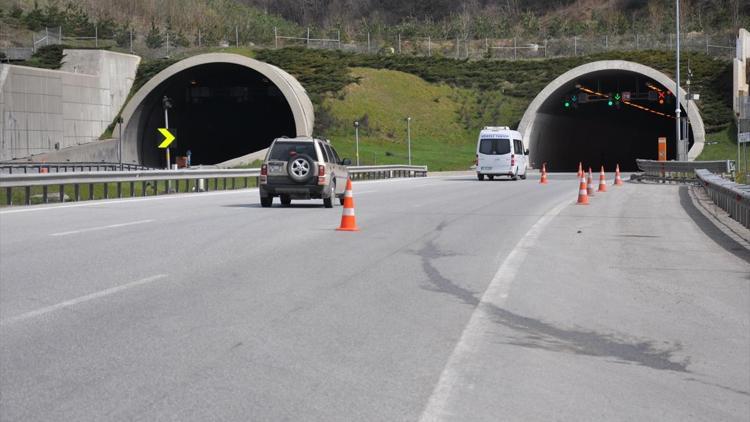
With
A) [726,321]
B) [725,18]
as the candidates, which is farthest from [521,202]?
[725,18]

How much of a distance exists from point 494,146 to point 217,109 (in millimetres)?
38968

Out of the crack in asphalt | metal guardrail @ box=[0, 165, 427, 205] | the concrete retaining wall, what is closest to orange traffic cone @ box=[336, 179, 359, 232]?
the crack in asphalt

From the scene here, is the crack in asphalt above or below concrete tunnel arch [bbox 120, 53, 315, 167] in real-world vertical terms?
below

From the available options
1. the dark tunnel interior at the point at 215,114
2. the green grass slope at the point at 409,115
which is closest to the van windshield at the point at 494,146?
the green grass slope at the point at 409,115

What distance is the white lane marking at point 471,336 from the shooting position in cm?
591

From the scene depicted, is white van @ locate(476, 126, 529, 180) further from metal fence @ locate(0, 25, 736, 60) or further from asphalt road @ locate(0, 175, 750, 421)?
metal fence @ locate(0, 25, 736, 60)

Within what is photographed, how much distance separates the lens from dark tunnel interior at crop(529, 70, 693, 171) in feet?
248

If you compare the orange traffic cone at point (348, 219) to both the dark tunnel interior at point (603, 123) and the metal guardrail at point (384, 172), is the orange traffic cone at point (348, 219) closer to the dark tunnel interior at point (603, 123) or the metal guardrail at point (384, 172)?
the metal guardrail at point (384, 172)

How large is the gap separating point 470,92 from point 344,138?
15.5m

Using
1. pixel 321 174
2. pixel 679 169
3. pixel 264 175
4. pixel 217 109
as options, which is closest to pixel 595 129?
pixel 217 109

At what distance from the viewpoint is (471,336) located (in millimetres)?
8109

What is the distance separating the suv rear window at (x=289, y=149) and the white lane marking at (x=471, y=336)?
9.88 meters

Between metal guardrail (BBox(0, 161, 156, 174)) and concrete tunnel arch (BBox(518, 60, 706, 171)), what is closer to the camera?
metal guardrail (BBox(0, 161, 156, 174))

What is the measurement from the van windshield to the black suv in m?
23.2
